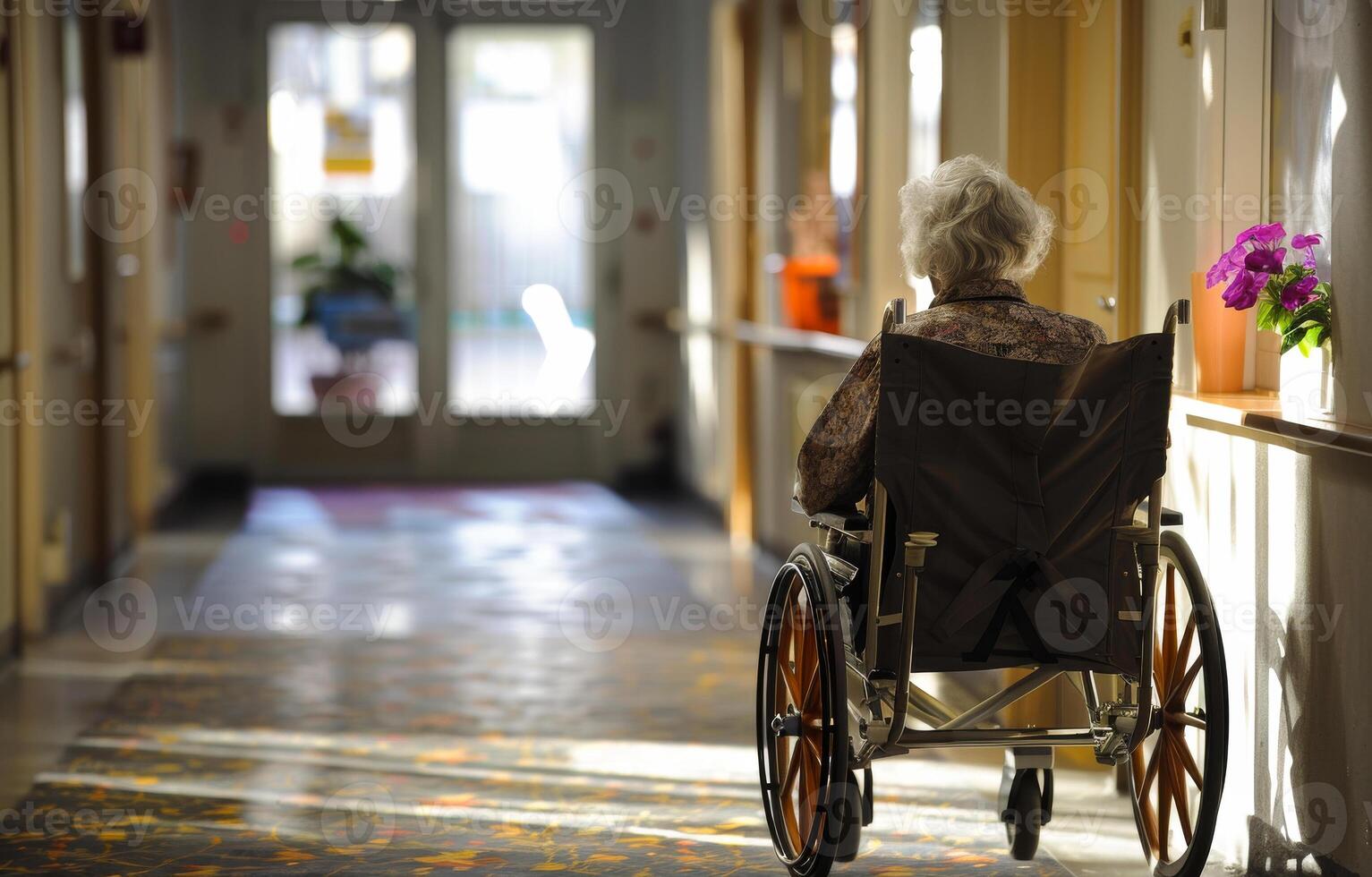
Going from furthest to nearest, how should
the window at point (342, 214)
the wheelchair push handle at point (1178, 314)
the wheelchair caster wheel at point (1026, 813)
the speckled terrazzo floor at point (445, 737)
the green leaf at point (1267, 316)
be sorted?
the window at point (342, 214)
the speckled terrazzo floor at point (445, 737)
the wheelchair caster wheel at point (1026, 813)
the green leaf at point (1267, 316)
the wheelchair push handle at point (1178, 314)

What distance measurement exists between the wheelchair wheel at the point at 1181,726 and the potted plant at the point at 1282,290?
0.42m

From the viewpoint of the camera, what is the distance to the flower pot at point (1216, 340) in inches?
122

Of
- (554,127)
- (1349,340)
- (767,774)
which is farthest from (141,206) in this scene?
(1349,340)

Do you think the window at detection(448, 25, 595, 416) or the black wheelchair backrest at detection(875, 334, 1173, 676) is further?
the window at detection(448, 25, 595, 416)

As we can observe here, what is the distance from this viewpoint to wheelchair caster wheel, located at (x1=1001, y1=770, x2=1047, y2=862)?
3102 millimetres

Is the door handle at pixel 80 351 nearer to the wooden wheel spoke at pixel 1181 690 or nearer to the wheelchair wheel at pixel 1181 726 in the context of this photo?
the wheelchair wheel at pixel 1181 726

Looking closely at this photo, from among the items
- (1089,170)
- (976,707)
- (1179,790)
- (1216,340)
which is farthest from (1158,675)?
(1089,170)

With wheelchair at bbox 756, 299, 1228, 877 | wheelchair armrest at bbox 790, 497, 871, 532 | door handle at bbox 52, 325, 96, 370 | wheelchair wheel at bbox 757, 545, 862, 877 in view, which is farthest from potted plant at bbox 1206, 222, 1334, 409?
door handle at bbox 52, 325, 96, 370

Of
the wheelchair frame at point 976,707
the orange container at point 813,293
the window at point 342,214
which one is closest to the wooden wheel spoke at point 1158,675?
the wheelchair frame at point 976,707

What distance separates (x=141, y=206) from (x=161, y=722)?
4083 mm

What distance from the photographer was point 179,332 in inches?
352

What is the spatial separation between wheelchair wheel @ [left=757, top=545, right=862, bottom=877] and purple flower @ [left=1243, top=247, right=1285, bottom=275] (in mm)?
868

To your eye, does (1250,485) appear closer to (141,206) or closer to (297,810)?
(297,810)

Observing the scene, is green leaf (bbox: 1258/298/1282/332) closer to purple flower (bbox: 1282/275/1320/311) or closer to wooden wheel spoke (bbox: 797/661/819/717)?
purple flower (bbox: 1282/275/1320/311)
